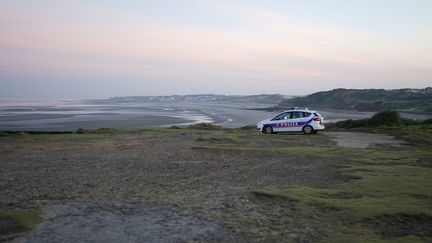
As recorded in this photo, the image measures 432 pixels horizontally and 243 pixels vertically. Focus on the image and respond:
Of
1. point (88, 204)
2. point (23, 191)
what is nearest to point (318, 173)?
point (88, 204)

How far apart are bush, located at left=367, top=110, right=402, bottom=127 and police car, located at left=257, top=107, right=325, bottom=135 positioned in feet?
27.9

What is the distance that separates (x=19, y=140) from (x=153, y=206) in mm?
16946

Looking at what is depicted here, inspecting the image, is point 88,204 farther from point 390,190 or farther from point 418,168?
point 418,168

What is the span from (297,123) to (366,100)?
8959cm

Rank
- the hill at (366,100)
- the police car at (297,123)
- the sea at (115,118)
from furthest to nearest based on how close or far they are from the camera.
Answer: the hill at (366,100) < the sea at (115,118) < the police car at (297,123)

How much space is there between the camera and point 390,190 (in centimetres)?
928

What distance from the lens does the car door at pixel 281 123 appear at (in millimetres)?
26727

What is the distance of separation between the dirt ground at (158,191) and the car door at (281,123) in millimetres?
9401

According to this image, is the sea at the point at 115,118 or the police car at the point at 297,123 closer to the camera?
the police car at the point at 297,123

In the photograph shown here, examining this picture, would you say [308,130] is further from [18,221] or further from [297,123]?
[18,221]

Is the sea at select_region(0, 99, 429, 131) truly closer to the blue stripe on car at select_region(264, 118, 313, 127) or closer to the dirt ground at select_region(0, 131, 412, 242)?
the blue stripe on car at select_region(264, 118, 313, 127)

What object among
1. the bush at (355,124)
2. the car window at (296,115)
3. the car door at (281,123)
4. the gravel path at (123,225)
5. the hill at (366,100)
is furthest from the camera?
the hill at (366,100)

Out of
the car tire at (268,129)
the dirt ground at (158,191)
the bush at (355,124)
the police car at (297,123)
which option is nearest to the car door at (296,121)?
the police car at (297,123)

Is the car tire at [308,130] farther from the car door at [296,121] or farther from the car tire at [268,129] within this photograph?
the car tire at [268,129]
